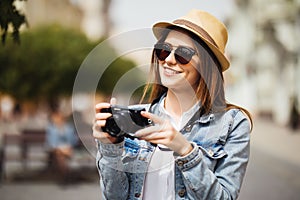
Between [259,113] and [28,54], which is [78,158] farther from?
[259,113]

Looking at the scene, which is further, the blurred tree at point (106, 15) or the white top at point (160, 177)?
the blurred tree at point (106, 15)

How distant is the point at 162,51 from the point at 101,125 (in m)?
0.45

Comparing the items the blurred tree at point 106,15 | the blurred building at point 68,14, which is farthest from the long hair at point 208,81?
the blurred tree at point 106,15

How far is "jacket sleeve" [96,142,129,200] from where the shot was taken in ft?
7.95

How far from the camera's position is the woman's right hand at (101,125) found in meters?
2.28

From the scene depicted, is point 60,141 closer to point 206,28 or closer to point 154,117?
point 206,28

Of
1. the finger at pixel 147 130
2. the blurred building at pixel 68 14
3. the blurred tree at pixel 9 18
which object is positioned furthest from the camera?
the blurred building at pixel 68 14

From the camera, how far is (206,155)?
8.14 feet

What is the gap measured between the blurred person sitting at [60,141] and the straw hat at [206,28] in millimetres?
10099

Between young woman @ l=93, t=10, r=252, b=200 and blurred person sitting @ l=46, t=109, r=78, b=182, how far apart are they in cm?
1009

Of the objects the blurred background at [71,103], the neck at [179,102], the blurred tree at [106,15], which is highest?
the neck at [179,102]

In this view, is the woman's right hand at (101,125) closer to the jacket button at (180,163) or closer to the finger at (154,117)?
the finger at (154,117)

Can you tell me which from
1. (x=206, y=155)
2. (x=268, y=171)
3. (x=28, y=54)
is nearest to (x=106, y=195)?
(x=206, y=155)

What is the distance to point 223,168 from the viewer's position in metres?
2.48
